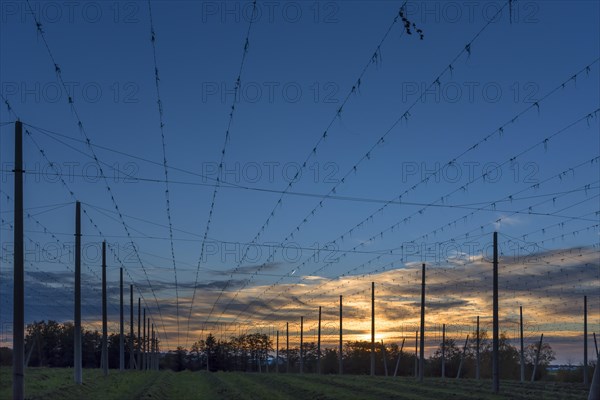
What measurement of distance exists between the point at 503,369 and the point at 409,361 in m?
23.0

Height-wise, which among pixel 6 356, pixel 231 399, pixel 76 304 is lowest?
pixel 6 356

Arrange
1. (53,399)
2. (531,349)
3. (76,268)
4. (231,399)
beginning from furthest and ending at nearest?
(531,349) < (76,268) < (231,399) < (53,399)

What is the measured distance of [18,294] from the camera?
27.6m

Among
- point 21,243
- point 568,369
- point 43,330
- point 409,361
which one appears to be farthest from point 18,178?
point 43,330

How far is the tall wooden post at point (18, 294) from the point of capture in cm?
2673

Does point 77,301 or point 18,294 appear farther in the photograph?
point 77,301

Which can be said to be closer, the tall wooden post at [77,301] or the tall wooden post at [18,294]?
the tall wooden post at [18,294]

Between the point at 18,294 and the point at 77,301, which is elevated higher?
the point at 18,294

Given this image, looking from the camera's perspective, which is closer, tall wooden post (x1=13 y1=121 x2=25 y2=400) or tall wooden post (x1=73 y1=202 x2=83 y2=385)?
tall wooden post (x1=13 y1=121 x2=25 y2=400)

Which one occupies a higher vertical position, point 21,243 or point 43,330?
point 21,243

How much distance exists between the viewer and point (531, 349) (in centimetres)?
17588

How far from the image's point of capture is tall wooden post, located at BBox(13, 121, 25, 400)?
26734 mm

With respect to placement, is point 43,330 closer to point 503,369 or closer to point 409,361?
point 409,361

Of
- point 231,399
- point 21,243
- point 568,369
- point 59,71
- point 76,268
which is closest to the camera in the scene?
point 59,71
